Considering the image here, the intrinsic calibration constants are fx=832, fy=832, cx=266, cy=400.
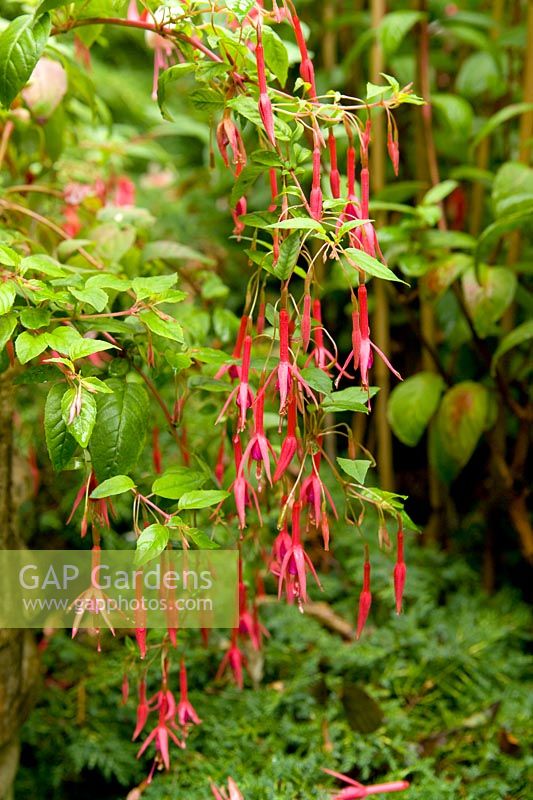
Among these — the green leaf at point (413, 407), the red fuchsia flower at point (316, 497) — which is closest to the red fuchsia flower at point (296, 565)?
the red fuchsia flower at point (316, 497)

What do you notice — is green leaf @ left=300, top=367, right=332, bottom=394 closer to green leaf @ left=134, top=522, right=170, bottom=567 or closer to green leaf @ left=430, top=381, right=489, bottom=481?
green leaf @ left=134, top=522, right=170, bottom=567

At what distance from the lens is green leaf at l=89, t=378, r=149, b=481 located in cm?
66

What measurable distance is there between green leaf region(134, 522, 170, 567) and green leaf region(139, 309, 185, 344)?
5.9 inches

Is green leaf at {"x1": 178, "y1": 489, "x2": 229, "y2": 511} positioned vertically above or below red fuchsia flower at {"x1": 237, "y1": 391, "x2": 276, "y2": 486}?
below

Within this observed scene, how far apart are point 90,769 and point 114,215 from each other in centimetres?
64

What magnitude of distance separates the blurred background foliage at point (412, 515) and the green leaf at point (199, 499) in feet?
0.72

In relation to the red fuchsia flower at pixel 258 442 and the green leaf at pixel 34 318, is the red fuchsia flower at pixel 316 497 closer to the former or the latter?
the red fuchsia flower at pixel 258 442

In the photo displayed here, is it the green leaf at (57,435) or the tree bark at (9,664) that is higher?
the green leaf at (57,435)

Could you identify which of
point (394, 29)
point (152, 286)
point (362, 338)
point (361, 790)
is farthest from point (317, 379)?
point (394, 29)

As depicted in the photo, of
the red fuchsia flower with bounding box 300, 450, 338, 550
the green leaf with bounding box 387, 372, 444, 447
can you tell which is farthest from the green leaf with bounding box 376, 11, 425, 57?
the red fuchsia flower with bounding box 300, 450, 338, 550

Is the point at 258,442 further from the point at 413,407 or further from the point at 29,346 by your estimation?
the point at 413,407

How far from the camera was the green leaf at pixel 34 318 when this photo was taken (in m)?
0.64

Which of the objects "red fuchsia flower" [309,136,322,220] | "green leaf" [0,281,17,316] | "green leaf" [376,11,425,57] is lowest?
"green leaf" [0,281,17,316]

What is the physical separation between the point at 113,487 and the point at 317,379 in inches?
6.9
